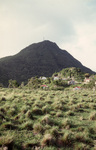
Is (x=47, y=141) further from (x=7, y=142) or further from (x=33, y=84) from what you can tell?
(x=33, y=84)

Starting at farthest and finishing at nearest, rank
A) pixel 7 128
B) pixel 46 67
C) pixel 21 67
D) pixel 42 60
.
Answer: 1. pixel 42 60
2. pixel 46 67
3. pixel 21 67
4. pixel 7 128

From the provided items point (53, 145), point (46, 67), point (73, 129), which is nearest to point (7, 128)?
point (53, 145)

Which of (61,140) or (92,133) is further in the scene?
(92,133)

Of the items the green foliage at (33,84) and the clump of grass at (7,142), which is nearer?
the clump of grass at (7,142)

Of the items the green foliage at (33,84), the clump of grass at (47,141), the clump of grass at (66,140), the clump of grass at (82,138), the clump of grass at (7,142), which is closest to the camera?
the clump of grass at (7,142)

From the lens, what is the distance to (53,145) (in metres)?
3.90

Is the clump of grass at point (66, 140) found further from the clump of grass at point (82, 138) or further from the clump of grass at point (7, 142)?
the clump of grass at point (7, 142)

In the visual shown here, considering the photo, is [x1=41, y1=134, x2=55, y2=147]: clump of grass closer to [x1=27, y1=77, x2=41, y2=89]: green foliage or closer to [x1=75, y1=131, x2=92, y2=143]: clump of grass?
[x1=75, y1=131, x2=92, y2=143]: clump of grass

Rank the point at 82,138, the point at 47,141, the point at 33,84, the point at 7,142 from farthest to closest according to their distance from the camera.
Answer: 1. the point at 33,84
2. the point at 82,138
3. the point at 47,141
4. the point at 7,142

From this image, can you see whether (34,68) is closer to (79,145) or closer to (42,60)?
(42,60)

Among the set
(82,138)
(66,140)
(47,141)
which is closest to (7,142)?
(47,141)

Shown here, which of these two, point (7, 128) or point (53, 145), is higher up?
point (7, 128)

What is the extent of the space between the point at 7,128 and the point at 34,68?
14670cm

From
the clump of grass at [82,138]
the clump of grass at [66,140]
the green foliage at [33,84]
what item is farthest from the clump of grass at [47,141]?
the green foliage at [33,84]
